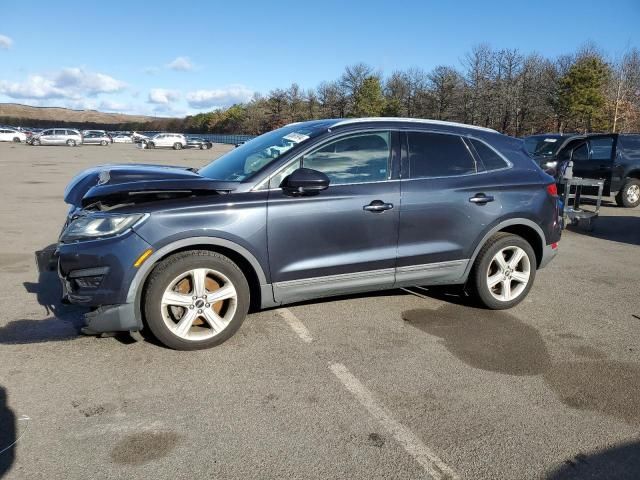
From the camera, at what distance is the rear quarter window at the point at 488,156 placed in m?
4.81

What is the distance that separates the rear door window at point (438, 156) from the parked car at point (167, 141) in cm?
5156

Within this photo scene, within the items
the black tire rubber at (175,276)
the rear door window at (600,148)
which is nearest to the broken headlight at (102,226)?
the black tire rubber at (175,276)

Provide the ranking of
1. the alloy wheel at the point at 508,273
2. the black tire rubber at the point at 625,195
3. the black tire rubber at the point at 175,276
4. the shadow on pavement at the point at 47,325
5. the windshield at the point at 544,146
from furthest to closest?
the windshield at the point at 544,146 < the black tire rubber at the point at 625,195 < the alloy wheel at the point at 508,273 < the shadow on pavement at the point at 47,325 < the black tire rubber at the point at 175,276

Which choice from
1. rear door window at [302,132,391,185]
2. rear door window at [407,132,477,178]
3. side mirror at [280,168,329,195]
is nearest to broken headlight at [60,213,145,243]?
side mirror at [280,168,329,195]

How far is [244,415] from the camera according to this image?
3057 millimetres

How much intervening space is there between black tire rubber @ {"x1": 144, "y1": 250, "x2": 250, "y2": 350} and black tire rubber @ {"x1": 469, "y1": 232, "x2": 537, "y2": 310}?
222 centimetres

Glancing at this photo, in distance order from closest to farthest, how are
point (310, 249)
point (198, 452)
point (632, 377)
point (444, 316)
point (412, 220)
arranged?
1. point (198, 452)
2. point (632, 377)
3. point (310, 249)
4. point (412, 220)
5. point (444, 316)

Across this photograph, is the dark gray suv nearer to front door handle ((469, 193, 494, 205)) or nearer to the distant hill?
front door handle ((469, 193, 494, 205))

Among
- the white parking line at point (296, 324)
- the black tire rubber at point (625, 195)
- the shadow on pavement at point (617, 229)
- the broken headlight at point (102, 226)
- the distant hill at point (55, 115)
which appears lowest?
the shadow on pavement at point (617, 229)

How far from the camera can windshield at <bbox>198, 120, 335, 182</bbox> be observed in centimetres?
424

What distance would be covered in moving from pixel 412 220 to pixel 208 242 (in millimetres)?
1746

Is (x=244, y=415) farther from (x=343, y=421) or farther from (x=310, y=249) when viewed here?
(x=310, y=249)

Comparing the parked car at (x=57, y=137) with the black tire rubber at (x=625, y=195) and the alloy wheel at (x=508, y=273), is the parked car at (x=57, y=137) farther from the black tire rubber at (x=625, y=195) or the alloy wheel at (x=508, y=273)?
the alloy wheel at (x=508, y=273)

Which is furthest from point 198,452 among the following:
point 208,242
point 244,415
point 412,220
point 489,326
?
point 489,326
